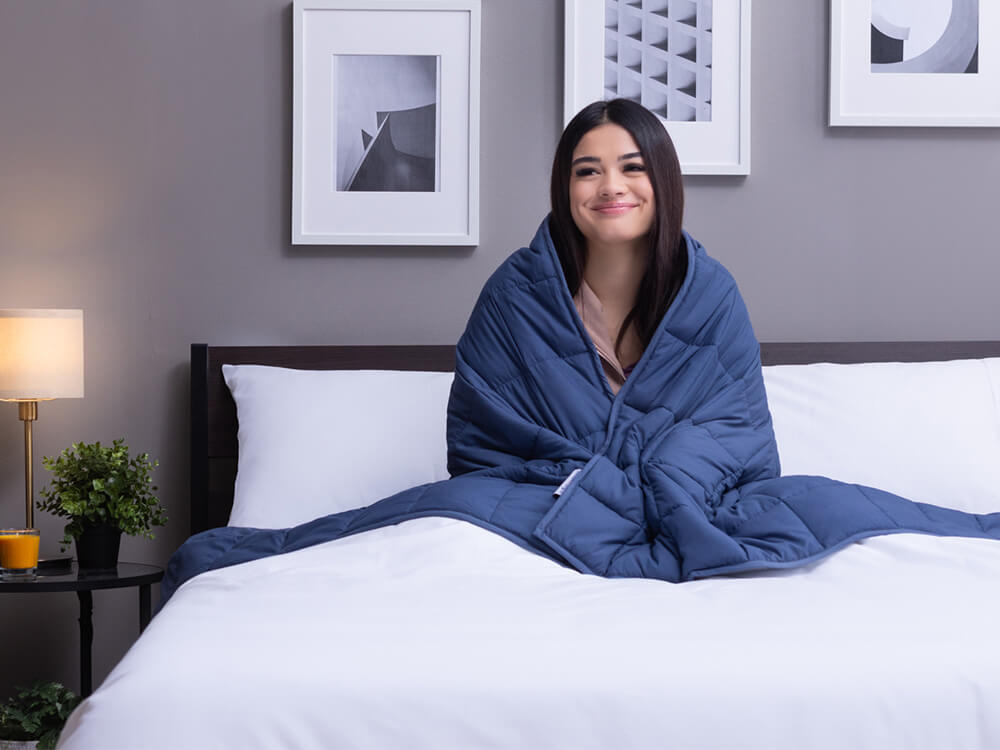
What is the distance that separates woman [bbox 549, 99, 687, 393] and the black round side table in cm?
109

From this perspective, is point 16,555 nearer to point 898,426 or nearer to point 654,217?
point 654,217

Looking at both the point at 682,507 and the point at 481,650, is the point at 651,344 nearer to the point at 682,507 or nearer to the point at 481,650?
the point at 682,507

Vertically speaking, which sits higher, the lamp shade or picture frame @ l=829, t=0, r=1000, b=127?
picture frame @ l=829, t=0, r=1000, b=127

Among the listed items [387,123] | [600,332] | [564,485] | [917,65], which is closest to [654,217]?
[600,332]

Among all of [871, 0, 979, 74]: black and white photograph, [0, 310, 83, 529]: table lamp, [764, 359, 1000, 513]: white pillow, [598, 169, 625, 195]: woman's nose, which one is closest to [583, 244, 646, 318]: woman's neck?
[598, 169, 625, 195]: woman's nose

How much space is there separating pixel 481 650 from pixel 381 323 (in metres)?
1.61

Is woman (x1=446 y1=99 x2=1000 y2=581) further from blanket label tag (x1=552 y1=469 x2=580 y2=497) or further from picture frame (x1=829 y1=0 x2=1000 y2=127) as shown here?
picture frame (x1=829 y1=0 x2=1000 y2=127)

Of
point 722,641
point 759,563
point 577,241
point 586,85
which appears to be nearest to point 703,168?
point 586,85

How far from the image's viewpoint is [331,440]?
7.00 ft

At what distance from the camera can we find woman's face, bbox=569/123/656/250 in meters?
1.90

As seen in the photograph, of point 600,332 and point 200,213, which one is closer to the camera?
point 600,332

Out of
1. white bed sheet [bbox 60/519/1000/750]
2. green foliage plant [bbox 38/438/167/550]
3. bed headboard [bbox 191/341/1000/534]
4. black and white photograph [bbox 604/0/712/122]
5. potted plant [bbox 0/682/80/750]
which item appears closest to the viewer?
white bed sheet [bbox 60/519/1000/750]

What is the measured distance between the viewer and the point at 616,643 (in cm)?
98

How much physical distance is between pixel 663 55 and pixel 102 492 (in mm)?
1687
